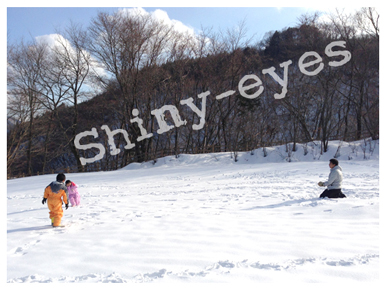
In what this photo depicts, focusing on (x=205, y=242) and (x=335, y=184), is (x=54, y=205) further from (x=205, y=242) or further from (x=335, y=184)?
(x=335, y=184)

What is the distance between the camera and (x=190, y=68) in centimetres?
2642

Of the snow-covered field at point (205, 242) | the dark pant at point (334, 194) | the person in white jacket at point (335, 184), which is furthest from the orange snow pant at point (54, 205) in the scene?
the dark pant at point (334, 194)

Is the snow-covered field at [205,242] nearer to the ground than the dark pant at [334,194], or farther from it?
nearer to the ground

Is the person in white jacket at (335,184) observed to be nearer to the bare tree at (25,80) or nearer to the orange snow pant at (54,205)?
the orange snow pant at (54,205)

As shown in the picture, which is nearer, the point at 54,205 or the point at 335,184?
the point at 54,205


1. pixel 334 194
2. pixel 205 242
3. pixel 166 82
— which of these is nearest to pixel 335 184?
pixel 334 194

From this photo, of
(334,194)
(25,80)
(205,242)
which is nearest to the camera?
(205,242)

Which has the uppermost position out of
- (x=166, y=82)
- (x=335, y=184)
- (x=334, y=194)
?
(x=166, y=82)

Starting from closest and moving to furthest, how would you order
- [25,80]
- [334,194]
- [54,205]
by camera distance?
[54,205]
[334,194]
[25,80]

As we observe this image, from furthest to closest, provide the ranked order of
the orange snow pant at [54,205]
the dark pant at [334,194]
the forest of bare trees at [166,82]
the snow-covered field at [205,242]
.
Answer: the forest of bare trees at [166,82] < the dark pant at [334,194] < the orange snow pant at [54,205] < the snow-covered field at [205,242]

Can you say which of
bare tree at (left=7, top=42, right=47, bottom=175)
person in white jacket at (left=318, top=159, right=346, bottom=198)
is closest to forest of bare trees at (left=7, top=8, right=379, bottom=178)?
bare tree at (left=7, top=42, right=47, bottom=175)

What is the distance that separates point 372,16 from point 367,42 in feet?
7.22

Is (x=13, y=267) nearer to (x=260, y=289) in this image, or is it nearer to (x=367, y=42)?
(x=260, y=289)

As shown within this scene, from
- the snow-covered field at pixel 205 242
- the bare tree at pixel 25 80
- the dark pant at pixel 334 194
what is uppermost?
the bare tree at pixel 25 80
